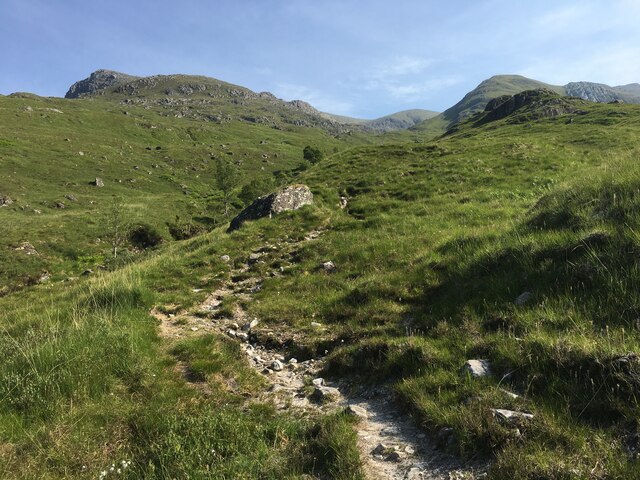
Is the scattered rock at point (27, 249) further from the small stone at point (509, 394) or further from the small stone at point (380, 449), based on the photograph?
the small stone at point (509, 394)

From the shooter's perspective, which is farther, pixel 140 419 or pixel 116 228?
pixel 116 228

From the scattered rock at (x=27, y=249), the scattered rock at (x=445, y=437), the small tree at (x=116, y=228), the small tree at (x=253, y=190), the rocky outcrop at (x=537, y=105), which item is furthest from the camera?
the rocky outcrop at (x=537, y=105)

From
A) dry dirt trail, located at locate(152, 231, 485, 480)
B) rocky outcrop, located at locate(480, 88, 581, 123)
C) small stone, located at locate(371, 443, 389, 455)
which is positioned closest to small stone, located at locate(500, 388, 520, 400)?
dry dirt trail, located at locate(152, 231, 485, 480)

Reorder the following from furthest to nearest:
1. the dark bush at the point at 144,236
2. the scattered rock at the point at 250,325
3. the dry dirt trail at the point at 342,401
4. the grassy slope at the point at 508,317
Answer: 1. the dark bush at the point at 144,236
2. the scattered rock at the point at 250,325
3. the dry dirt trail at the point at 342,401
4. the grassy slope at the point at 508,317

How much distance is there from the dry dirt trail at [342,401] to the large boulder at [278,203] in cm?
1138

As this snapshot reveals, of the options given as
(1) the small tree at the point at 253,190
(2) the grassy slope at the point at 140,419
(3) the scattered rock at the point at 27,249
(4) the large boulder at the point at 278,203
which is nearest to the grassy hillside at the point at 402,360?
(2) the grassy slope at the point at 140,419

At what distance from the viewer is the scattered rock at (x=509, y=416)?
4656mm

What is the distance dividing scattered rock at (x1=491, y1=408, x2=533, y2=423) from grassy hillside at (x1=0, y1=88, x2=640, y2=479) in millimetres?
53

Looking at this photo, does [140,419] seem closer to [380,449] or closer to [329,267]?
[380,449]

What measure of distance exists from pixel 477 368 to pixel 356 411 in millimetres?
1979

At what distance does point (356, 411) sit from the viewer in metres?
6.15

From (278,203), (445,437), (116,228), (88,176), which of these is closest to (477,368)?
(445,437)

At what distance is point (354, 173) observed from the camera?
33.4 metres

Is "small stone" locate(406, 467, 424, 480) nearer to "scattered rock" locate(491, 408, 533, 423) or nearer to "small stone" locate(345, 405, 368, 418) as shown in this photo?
"scattered rock" locate(491, 408, 533, 423)
